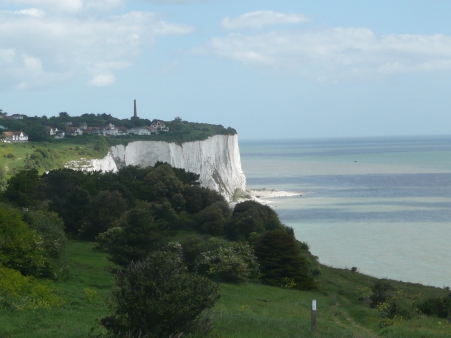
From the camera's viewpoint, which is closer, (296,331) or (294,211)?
(296,331)

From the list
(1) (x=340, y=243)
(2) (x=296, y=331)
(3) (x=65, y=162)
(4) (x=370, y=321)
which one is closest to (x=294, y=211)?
(1) (x=340, y=243)

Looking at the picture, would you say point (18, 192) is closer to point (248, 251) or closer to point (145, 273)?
point (248, 251)

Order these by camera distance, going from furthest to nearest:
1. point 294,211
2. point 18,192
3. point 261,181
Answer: point 261,181 → point 294,211 → point 18,192

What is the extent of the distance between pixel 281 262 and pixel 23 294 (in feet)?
48.8

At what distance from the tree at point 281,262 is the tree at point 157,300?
16174mm

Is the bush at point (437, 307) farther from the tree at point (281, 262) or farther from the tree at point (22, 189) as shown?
the tree at point (22, 189)

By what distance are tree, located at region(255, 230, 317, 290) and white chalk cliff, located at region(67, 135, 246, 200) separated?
3835 centimetres

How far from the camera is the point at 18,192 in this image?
108ft

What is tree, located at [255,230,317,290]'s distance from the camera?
25406mm

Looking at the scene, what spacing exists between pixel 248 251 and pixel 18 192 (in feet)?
46.8

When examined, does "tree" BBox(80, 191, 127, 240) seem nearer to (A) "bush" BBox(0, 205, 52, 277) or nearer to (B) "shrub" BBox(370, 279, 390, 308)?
(A) "bush" BBox(0, 205, 52, 277)

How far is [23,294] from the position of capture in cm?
1337

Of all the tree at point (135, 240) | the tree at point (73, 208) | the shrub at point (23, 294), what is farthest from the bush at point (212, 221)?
the shrub at point (23, 294)

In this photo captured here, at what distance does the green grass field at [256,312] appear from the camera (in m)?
10.9
